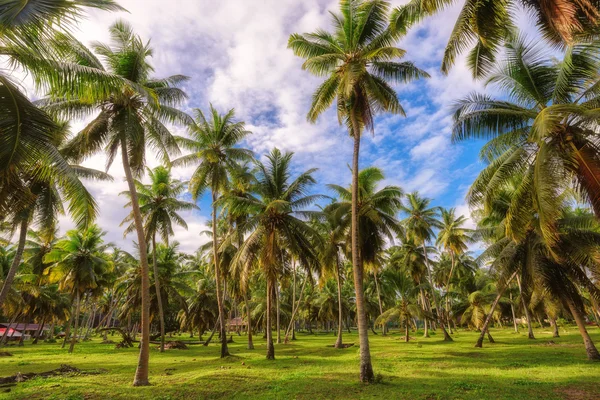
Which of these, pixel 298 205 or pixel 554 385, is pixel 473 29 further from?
pixel 298 205

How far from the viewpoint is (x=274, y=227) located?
18.7 metres

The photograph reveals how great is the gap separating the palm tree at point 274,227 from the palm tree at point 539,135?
30.7 feet

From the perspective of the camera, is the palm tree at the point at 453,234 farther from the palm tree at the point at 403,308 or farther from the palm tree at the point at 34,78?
the palm tree at the point at 34,78

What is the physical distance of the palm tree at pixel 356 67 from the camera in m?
12.7

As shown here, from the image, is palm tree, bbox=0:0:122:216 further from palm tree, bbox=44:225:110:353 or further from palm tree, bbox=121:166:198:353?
palm tree, bbox=44:225:110:353

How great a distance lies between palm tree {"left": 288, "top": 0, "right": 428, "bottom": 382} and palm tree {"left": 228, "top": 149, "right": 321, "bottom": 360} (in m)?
5.47

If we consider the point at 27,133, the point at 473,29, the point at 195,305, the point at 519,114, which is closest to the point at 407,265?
the point at 195,305

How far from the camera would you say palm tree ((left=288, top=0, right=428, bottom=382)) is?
1269 cm

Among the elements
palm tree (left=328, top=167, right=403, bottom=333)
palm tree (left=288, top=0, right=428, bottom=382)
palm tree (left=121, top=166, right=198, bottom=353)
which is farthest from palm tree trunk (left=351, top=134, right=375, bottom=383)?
palm tree (left=121, top=166, right=198, bottom=353)

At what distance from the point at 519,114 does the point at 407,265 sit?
2831cm

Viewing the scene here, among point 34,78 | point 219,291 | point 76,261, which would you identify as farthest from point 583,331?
point 76,261

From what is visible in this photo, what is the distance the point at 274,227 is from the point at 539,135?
13.6m

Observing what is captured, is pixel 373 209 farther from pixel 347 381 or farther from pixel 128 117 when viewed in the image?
pixel 128 117

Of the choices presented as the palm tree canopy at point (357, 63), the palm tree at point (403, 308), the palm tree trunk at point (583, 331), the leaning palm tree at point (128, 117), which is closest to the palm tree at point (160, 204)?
the leaning palm tree at point (128, 117)
